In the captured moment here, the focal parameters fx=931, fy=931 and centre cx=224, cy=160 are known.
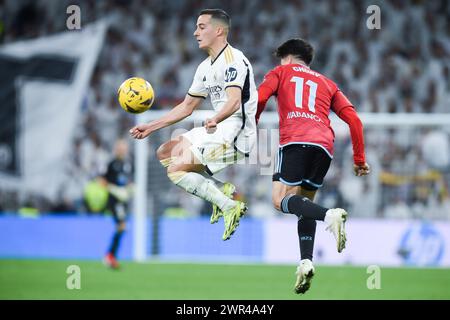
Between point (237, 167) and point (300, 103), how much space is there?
8558mm

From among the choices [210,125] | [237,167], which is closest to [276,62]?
[237,167]

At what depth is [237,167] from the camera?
17.6m

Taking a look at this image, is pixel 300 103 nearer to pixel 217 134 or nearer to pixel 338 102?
pixel 338 102

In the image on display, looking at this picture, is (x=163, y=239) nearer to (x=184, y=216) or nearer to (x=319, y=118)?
(x=184, y=216)

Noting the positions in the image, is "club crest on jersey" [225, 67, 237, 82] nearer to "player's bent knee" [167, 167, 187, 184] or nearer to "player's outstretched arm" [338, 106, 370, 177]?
"player's bent knee" [167, 167, 187, 184]

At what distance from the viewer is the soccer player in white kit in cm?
885

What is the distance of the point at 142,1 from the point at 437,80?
717 cm

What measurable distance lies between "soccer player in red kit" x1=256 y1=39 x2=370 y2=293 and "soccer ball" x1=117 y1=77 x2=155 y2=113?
3.58 feet

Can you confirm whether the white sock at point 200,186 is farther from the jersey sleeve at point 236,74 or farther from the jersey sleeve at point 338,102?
the jersey sleeve at point 338,102

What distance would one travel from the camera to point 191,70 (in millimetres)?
20766

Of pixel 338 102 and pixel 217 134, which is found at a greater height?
pixel 338 102

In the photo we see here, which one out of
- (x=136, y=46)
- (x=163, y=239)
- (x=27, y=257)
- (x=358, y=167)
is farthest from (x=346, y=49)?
(x=358, y=167)
